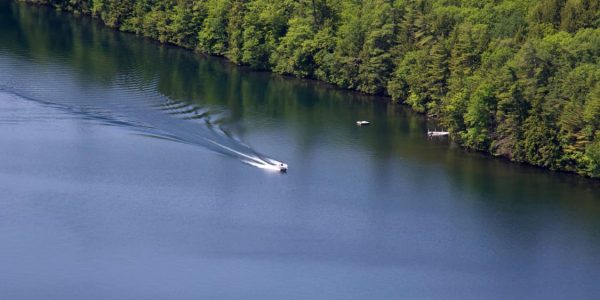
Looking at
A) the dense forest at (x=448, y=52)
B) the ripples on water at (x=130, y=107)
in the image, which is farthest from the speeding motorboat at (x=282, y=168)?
the dense forest at (x=448, y=52)

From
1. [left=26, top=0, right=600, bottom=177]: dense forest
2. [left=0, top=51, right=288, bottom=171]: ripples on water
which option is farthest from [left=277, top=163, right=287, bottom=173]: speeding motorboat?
[left=26, top=0, right=600, bottom=177]: dense forest

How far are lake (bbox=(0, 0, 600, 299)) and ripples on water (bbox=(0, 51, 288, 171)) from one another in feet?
0.39

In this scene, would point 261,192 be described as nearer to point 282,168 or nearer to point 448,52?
point 282,168

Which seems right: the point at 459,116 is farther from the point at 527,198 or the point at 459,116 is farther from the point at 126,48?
the point at 126,48

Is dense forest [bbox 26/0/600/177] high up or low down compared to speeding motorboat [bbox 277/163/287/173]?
up

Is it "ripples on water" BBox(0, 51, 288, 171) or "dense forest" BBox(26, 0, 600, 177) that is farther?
"ripples on water" BBox(0, 51, 288, 171)

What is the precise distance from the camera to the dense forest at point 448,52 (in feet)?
158

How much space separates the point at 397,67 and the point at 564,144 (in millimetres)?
13150

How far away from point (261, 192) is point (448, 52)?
15.6 meters

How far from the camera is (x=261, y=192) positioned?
43906mm

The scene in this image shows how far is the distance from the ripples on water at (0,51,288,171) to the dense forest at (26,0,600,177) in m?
8.36

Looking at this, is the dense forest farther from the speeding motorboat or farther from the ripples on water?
the speeding motorboat

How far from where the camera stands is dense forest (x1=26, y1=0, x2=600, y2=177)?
4822 cm

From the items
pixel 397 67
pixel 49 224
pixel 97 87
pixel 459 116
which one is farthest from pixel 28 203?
pixel 397 67
